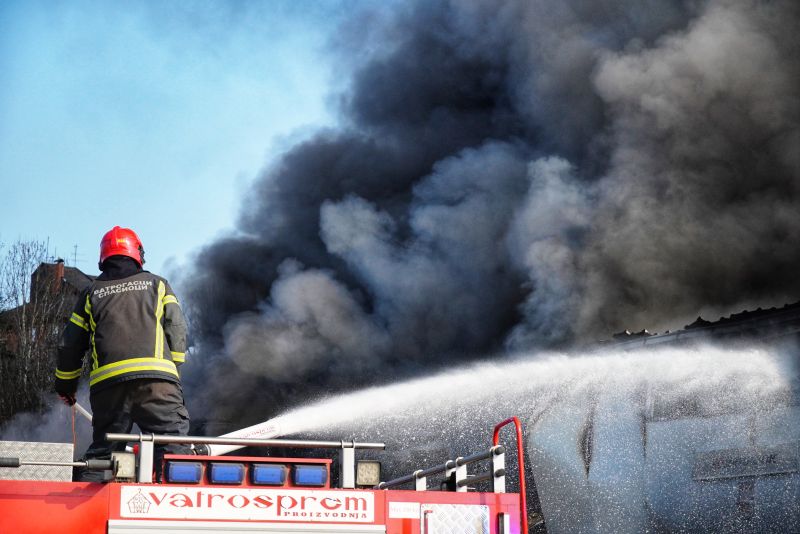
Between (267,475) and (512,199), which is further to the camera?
(512,199)

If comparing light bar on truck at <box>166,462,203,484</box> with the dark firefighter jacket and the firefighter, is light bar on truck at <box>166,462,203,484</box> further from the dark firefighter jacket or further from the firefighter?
the dark firefighter jacket

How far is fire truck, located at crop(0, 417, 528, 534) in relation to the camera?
368 cm

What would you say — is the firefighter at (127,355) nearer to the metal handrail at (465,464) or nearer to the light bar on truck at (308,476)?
the light bar on truck at (308,476)

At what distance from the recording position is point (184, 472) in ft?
12.7

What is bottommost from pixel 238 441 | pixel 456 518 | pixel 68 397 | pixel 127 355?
pixel 456 518

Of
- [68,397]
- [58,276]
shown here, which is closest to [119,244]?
[68,397]

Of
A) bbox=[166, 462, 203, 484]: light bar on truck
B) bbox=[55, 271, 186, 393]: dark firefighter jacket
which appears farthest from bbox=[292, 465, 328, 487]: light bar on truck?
bbox=[55, 271, 186, 393]: dark firefighter jacket

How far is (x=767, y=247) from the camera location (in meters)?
14.3

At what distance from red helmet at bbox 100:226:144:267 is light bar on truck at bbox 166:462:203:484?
152 cm

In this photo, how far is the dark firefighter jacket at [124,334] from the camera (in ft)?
15.4

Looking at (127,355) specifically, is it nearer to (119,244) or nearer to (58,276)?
(119,244)

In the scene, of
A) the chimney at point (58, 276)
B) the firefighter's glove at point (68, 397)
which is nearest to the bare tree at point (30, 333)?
the chimney at point (58, 276)

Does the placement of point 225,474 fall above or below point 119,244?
below

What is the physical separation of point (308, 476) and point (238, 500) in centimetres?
30
